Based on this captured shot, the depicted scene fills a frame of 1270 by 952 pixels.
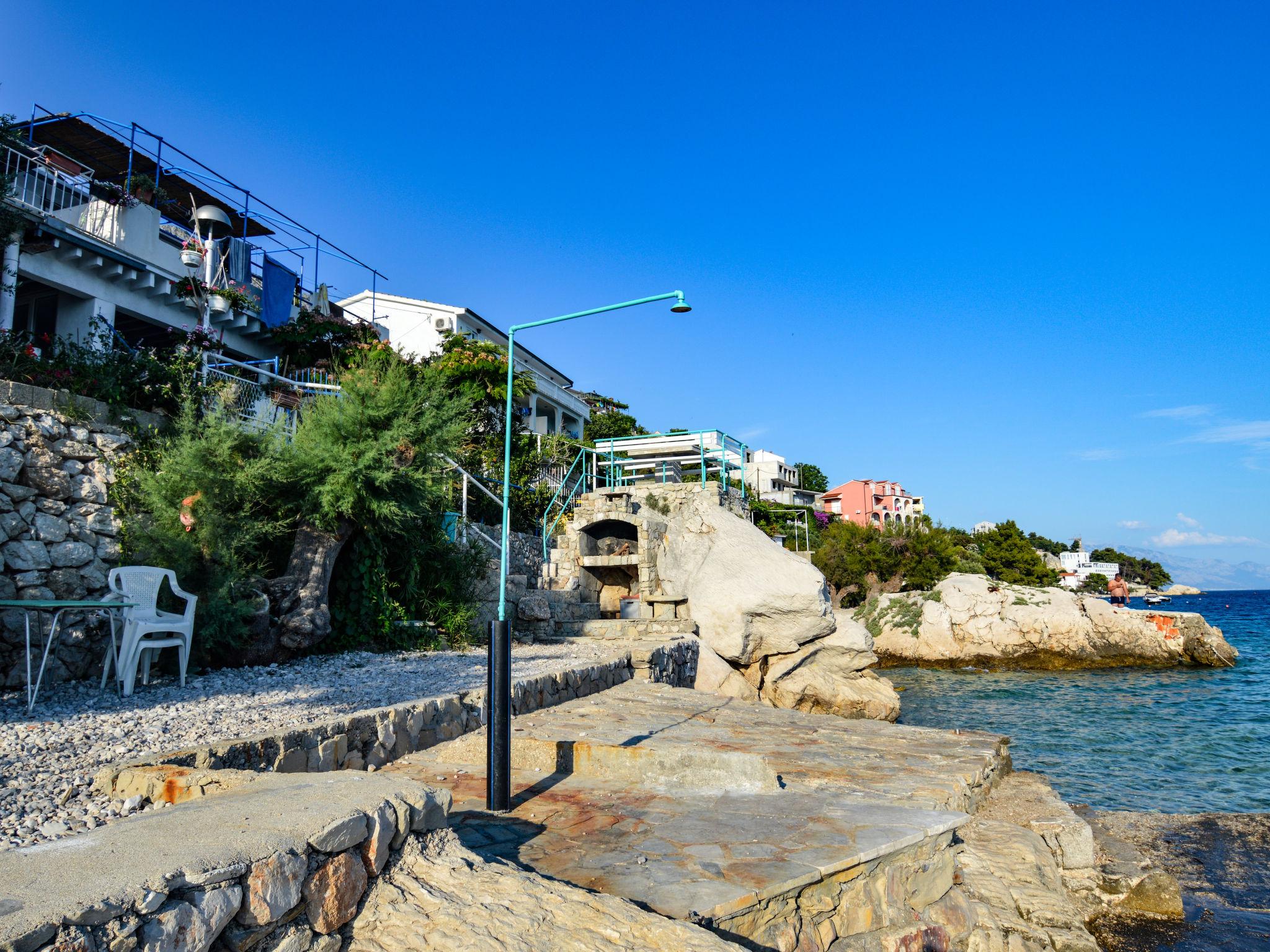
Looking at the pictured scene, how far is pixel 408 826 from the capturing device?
347 cm

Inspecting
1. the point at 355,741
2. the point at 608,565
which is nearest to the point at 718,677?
the point at 608,565

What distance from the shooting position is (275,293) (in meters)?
21.0

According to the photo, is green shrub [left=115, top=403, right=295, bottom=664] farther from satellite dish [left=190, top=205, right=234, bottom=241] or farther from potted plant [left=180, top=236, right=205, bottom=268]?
satellite dish [left=190, top=205, right=234, bottom=241]

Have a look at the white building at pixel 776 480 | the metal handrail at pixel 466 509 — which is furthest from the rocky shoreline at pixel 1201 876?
the white building at pixel 776 480

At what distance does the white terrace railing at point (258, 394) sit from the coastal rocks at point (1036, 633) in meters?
20.3

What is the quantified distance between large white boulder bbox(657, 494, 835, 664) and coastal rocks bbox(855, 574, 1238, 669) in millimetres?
12093

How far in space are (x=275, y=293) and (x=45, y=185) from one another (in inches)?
237

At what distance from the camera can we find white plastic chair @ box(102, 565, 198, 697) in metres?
6.82

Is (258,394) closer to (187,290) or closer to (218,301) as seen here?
(218,301)

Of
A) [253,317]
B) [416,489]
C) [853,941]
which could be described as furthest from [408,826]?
[253,317]

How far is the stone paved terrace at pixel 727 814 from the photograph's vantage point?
3.93 metres

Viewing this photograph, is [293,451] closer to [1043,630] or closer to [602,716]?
[602,716]

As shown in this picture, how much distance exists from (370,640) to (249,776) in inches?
262

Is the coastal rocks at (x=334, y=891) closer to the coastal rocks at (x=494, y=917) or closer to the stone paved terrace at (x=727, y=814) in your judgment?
the coastal rocks at (x=494, y=917)
